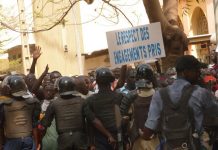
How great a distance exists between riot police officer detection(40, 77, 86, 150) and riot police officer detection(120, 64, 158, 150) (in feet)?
1.95

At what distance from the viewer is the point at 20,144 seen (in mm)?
7289

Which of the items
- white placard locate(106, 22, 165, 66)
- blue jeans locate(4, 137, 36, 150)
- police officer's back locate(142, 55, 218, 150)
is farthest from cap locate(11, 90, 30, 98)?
police officer's back locate(142, 55, 218, 150)

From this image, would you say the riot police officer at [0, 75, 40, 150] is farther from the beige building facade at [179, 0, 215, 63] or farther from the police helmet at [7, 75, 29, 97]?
the beige building facade at [179, 0, 215, 63]

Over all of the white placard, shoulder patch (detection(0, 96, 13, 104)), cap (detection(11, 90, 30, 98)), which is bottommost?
shoulder patch (detection(0, 96, 13, 104))

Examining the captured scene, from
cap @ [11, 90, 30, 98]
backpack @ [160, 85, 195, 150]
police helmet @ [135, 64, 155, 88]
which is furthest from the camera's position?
cap @ [11, 90, 30, 98]

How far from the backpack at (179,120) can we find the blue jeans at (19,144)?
2863 mm

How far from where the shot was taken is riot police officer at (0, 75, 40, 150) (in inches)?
287

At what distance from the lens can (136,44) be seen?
343 inches

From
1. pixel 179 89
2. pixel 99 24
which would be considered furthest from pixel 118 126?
pixel 99 24

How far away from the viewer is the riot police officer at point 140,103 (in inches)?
265

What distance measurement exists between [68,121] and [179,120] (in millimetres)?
2518

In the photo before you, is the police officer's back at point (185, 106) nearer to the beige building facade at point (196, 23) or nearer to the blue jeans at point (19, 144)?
the blue jeans at point (19, 144)

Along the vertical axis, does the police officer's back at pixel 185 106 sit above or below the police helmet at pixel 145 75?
below

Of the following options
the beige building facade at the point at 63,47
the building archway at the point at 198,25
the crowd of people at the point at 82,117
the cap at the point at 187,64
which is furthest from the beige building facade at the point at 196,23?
the cap at the point at 187,64
